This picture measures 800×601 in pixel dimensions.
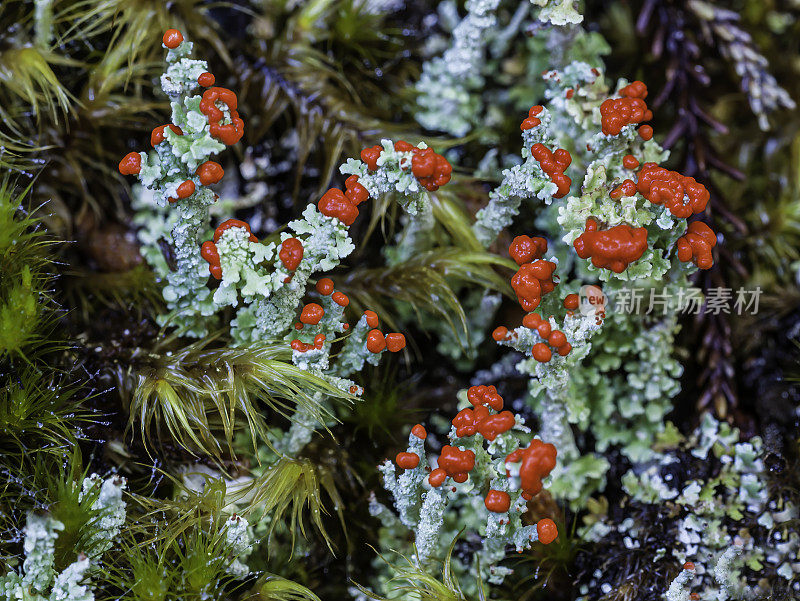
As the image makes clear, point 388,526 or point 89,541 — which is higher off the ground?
point 89,541

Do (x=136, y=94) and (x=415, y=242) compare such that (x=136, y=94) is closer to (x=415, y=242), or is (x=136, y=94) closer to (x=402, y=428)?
(x=415, y=242)

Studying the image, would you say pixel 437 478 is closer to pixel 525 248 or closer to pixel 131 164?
pixel 525 248

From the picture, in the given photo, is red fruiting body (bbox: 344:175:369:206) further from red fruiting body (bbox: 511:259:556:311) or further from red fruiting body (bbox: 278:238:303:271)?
red fruiting body (bbox: 511:259:556:311)

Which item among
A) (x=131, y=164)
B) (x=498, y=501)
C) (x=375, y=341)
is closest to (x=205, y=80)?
(x=131, y=164)

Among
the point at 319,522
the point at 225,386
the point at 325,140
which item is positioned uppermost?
the point at 325,140

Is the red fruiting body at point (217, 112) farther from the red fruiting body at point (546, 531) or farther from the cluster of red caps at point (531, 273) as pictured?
the red fruiting body at point (546, 531)

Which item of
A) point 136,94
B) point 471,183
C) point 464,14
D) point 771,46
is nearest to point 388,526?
point 471,183

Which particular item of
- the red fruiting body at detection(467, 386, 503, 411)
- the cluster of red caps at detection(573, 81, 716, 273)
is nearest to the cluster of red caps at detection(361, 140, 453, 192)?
the cluster of red caps at detection(573, 81, 716, 273)
